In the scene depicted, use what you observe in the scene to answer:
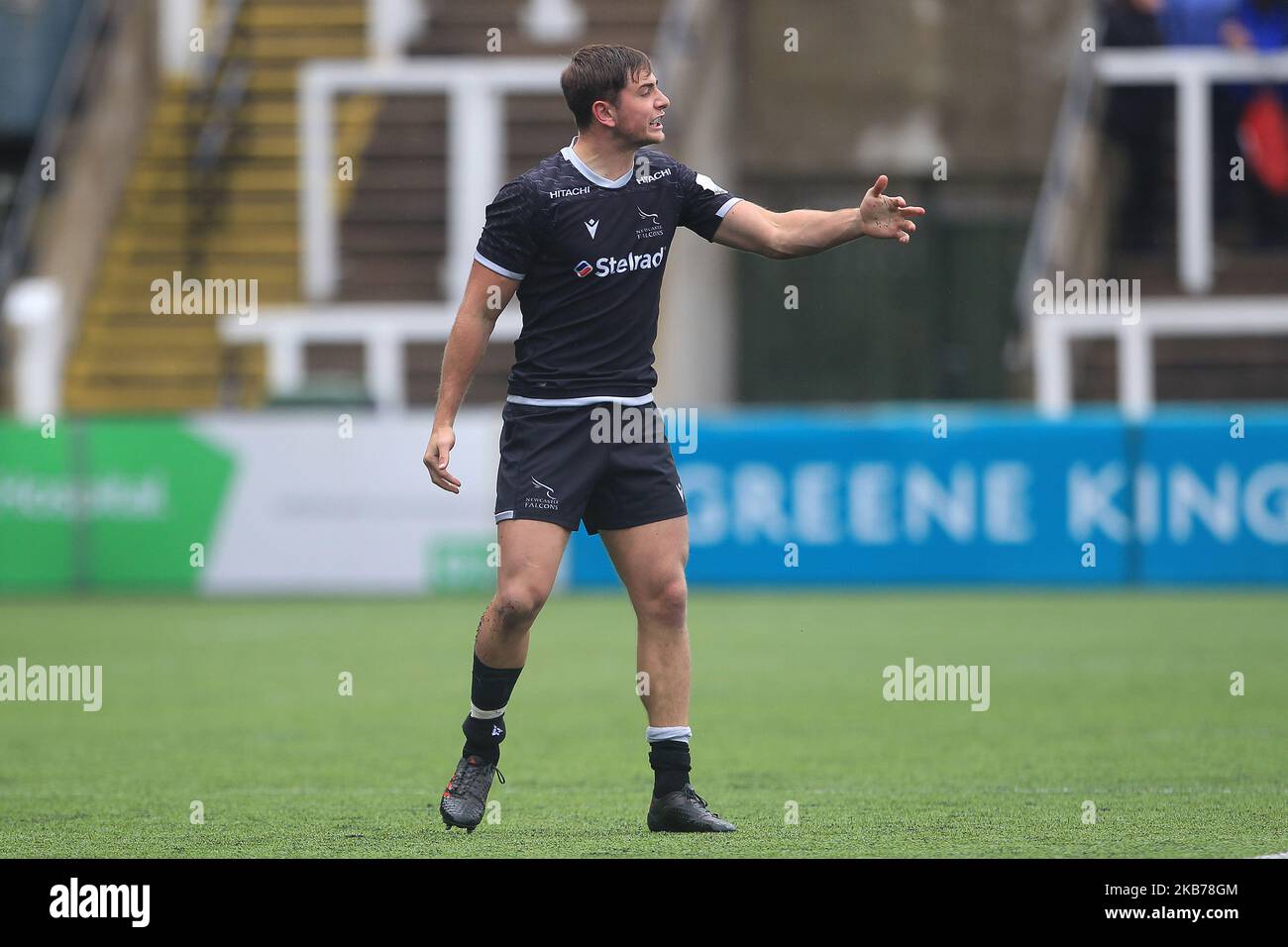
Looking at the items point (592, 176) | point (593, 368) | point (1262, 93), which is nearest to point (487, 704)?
point (593, 368)

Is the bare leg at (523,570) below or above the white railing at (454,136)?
below

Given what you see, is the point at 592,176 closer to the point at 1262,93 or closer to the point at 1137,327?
the point at 1137,327

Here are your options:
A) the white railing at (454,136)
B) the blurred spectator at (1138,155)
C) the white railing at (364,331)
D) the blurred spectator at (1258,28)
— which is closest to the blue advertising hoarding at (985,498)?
the white railing at (364,331)

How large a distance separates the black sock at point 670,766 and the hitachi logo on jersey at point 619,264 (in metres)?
1.45

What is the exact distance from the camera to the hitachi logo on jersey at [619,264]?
6.84m

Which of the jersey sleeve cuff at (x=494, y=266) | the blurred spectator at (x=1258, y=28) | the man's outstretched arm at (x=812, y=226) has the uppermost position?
the blurred spectator at (x=1258, y=28)

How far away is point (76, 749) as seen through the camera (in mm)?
9375

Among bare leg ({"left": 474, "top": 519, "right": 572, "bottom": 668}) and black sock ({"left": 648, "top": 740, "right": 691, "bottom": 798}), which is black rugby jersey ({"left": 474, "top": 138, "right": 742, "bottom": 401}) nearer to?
bare leg ({"left": 474, "top": 519, "right": 572, "bottom": 668})

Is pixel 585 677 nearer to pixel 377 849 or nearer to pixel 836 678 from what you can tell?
pixel 836 678

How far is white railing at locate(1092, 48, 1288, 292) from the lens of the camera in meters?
19.8

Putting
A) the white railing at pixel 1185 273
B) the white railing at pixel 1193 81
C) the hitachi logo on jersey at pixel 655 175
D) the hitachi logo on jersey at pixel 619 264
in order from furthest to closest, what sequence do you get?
the white railing at pixel 1193 81
the white railing at pixel 1185 273
the hitachi logo on jersey at pixel 655 175
the hitachi logo on jersey at pixel 619 264

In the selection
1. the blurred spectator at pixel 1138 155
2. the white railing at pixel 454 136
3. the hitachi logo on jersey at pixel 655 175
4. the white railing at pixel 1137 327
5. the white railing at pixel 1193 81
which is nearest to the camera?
the hitachi logo on jersey at pixel 655 175

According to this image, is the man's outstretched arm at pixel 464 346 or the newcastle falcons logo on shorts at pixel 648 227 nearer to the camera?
the man's outstretched arm at pixel 464 346

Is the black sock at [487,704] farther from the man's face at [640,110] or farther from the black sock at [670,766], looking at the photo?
the man's face at [640,110]
